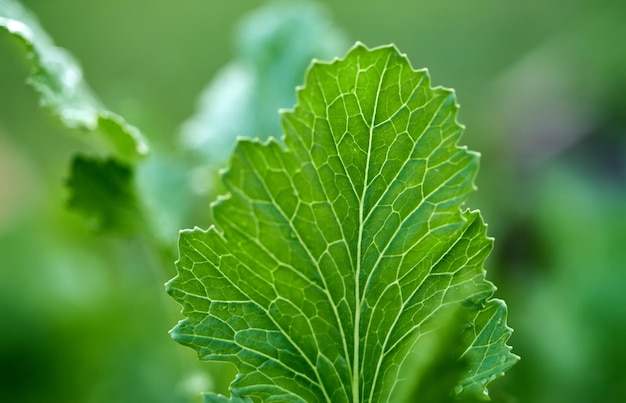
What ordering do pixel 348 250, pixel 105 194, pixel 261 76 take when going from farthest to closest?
1. pixel 261 76
2. pixel 105 194
3. pixel 348 250

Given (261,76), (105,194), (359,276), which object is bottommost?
(359,276)

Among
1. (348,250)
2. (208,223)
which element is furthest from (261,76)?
(348,250)

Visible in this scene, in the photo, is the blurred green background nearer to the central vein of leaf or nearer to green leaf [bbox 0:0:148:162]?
green leaf [bbox 0:0:148:162]

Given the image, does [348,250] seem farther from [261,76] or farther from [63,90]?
[261,76]

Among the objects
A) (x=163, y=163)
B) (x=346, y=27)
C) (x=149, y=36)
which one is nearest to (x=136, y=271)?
(x=163, y=163)

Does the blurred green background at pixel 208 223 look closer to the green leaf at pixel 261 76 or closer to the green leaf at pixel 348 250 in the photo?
the green leaf at pixel 261 76

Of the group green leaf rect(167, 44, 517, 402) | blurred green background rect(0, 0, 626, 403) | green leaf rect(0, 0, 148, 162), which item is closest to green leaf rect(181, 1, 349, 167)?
blurred green background rect(0, 0, 626, 403)

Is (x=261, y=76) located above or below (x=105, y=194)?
above
